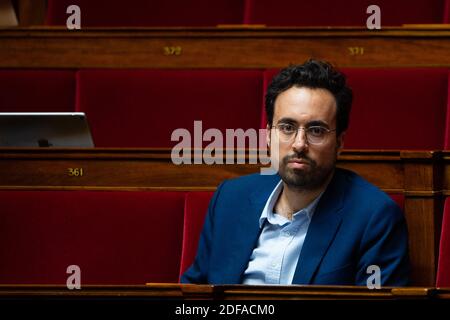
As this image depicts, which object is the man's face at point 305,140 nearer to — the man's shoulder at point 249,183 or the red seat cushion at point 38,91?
the man's shoulder at point 249,183

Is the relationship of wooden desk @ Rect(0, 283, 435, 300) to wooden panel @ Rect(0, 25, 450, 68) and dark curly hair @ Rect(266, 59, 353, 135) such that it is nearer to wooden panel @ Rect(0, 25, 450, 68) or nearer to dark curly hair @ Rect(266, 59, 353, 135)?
dark curly hair @ Rect(266, 59, 353, 135)

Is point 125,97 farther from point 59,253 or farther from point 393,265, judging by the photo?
point 393,265

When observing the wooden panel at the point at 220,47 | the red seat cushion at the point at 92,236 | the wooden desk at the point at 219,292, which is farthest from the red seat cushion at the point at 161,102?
the wooden desk at the point at 219,292

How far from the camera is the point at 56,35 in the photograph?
0.71m

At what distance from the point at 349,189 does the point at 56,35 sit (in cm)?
30

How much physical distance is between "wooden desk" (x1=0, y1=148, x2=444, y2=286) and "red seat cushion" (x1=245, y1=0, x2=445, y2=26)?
21 centimetres

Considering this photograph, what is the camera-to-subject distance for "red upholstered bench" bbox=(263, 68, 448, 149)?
0.64 meters

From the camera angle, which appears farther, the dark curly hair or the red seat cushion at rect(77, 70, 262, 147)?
the red seat cushion at rect(77, 70, 262, 147)

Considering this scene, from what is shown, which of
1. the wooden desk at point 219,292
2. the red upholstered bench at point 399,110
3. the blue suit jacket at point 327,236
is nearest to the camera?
the wooden desk at point 219,292

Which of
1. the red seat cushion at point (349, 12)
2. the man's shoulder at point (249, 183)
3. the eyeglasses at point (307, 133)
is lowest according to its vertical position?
the man's shoulder at point (249, 183)

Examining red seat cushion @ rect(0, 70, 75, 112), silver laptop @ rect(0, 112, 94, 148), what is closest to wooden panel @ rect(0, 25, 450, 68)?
red seat cushion @ rect(0, 70, 75, 112)

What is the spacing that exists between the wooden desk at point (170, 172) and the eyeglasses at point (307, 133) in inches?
2.0

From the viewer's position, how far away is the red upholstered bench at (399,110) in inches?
25.3
